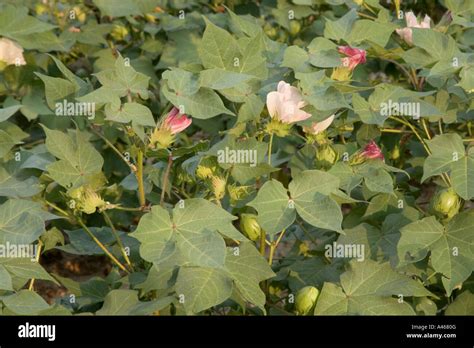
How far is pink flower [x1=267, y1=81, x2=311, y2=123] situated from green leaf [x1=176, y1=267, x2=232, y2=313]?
0.28 m

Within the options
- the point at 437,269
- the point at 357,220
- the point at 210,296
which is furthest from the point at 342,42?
the point at 210,296

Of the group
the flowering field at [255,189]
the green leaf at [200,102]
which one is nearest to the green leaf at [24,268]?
the flowering field at [255,189]

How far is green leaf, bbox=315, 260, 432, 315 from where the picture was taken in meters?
1.42

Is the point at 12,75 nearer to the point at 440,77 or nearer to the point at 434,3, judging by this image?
the point at 440,77

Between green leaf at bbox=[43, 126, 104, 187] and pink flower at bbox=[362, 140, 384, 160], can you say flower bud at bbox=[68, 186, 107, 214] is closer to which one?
green leaf at bbox=[43, 126, 104, 187]

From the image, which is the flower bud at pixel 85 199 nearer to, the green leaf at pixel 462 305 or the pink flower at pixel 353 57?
the pink flower at pixel 353 57

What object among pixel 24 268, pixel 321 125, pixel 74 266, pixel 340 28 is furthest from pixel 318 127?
pixel 74 266

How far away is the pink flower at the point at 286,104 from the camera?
1441 millimetres

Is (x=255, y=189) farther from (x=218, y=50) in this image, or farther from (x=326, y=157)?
(x=218, y=50)

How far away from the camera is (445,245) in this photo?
1479mm

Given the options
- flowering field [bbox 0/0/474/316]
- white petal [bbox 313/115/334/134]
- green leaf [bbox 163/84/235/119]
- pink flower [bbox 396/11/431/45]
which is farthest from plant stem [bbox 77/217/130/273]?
pink flower [bbox 396/11/431/45]

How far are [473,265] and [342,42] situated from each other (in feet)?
1.85

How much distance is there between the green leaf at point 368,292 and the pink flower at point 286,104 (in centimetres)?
26

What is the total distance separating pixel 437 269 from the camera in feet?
4.73
